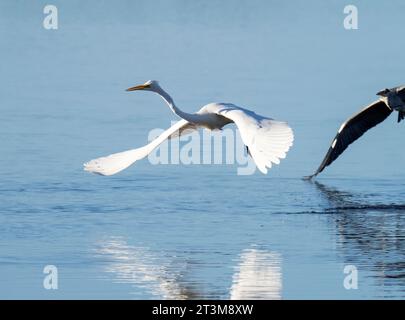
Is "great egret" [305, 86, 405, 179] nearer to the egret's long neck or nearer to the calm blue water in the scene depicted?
the calm blue water

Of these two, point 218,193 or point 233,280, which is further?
point 218,193

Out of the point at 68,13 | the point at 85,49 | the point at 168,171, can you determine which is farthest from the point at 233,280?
the point at 68,13

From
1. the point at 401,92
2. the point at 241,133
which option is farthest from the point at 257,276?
the point at 401,92

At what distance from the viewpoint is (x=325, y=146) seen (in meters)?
22.8

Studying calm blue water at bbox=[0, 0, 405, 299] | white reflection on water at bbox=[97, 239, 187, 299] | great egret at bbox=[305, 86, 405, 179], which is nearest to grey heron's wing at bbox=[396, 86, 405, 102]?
great egret at bbox=[305, 86, 405, 179]

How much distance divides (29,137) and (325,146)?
190 inches

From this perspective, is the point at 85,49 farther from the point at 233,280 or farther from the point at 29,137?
the point at 233,280

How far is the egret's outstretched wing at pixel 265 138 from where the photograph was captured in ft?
46.9

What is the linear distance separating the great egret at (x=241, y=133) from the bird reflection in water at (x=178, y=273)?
3.34ft

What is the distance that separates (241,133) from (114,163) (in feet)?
6.18

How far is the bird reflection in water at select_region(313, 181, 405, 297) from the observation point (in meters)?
14.9

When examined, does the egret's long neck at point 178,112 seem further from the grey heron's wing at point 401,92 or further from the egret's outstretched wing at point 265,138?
the grey heron's wing at point 401,92

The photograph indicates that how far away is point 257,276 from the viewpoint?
14625 mm
